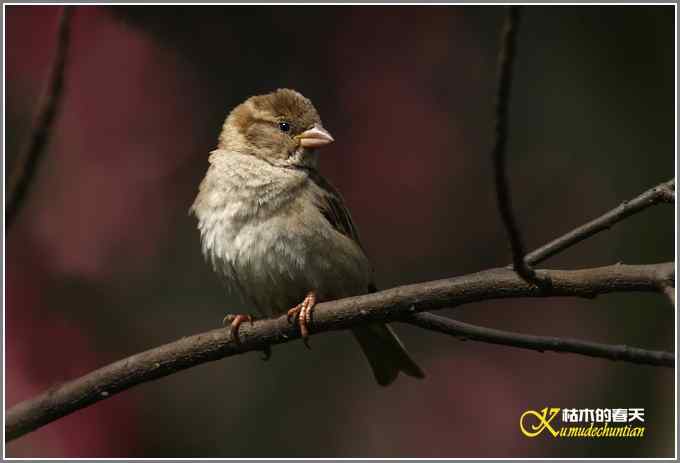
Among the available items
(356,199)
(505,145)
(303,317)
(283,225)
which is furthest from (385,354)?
(505,145)

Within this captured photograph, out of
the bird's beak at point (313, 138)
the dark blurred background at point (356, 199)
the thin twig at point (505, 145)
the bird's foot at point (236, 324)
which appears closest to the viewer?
the thin twig at point (505, 145)

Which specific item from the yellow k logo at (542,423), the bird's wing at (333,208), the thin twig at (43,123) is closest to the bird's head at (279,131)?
the bird's wing at (333,208)

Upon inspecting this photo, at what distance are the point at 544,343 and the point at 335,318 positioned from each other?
0.70m

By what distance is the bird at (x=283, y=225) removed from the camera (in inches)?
156

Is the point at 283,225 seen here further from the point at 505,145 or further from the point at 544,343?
the point at 505,145

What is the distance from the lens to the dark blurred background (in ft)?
17.2

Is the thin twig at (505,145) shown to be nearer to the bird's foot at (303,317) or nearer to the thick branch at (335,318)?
the thick branch at (335,318)

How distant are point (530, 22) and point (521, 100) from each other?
55 centimetres

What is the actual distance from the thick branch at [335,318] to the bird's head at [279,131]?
1.17 metres

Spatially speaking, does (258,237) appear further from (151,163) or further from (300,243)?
(151,163)

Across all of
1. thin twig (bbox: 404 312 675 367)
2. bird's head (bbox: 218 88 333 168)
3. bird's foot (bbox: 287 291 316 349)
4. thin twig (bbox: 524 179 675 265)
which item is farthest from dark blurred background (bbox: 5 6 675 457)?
thin twig (bbox: 524 179 675 265)

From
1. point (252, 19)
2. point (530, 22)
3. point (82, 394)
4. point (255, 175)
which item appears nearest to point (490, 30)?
point (530, 22)

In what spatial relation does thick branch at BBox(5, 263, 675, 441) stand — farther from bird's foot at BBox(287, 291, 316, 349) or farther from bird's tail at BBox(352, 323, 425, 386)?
bird's tail at BBox(352, 323, 425, 386)

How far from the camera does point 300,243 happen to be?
3971mm
